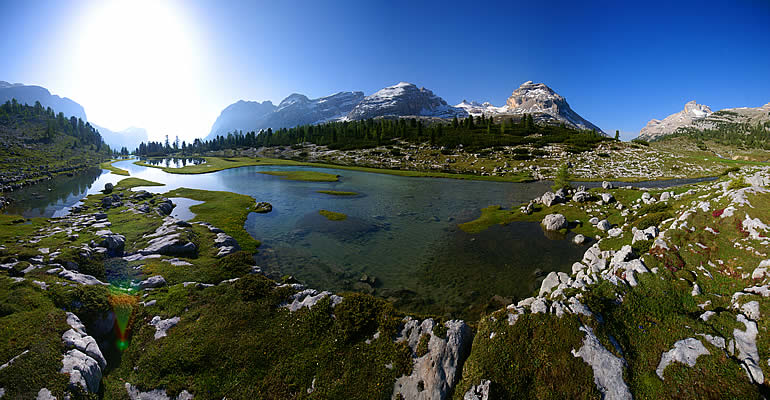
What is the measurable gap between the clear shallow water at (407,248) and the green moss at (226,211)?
144cm

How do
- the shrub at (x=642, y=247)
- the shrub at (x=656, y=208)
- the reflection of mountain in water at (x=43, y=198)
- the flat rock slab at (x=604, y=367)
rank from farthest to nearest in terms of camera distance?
the reflection of mountain in water at (x=43, y=198) → the shrub at (x=656, y=208) → the shrub at (x=642, y=247) → the flat rock slab at (x=604, y=367)

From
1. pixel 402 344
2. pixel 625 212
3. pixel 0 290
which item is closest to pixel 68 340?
pixel 0 290

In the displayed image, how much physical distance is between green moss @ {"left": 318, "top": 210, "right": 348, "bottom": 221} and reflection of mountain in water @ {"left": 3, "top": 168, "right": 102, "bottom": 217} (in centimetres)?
4236

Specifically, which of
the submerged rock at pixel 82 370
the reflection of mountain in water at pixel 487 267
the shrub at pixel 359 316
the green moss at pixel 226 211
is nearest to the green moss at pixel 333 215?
the green moss at pixel 226 211

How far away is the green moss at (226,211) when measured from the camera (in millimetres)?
31297

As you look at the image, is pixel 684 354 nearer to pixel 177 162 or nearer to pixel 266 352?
pixel 266 352

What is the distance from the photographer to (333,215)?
41.0 metres

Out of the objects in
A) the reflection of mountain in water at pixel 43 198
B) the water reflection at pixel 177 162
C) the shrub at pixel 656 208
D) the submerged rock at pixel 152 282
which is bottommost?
the submerged rock at pixel 152 282

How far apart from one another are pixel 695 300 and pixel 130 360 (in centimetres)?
2687

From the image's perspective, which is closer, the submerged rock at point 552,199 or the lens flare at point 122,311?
the lens flare at point 122,311

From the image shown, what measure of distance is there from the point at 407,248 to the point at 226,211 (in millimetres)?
29820

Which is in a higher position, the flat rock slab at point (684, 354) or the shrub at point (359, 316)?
the flat rock slab at point (684, 354)

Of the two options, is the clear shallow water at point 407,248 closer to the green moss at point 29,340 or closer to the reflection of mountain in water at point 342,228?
the reflection of mountain in water at point 342,228

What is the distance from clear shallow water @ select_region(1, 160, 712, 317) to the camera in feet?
Answer: 71.1
